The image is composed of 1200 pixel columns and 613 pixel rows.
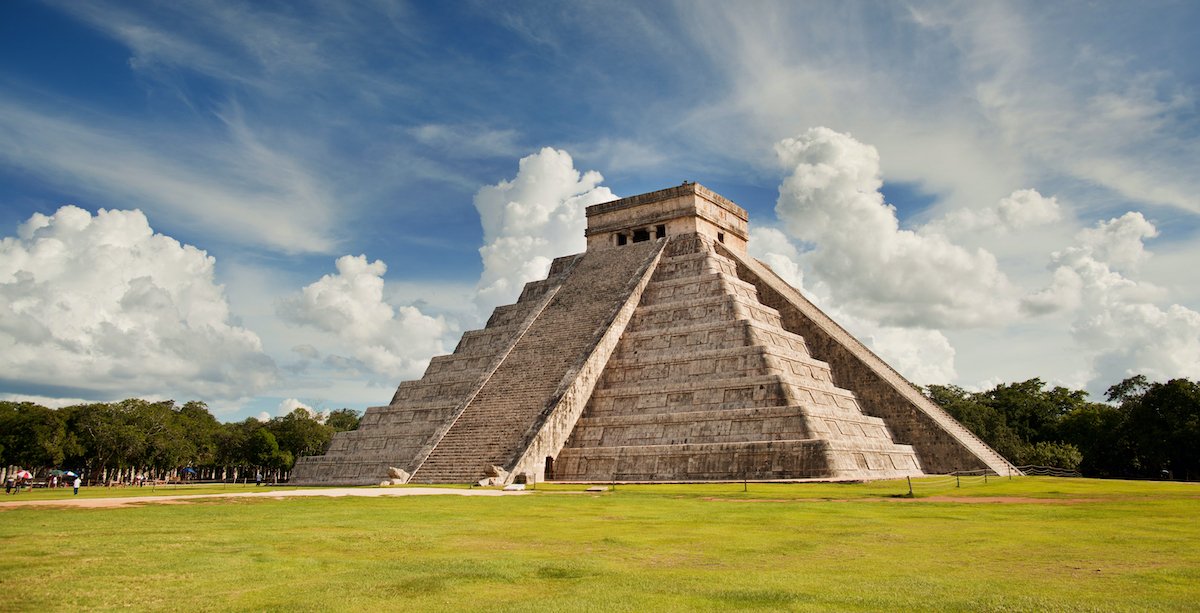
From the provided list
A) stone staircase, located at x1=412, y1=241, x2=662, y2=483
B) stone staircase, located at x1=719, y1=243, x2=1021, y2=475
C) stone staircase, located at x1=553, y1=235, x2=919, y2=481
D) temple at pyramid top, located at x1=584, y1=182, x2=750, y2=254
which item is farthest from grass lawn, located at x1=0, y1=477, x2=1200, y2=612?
temple at pyramid top, located at x1=584, y1=182, x2=750, y2=254

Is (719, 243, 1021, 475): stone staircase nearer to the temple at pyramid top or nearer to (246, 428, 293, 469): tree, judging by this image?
the temple at pyramid top

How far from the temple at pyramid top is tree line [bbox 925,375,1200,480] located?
16490 millimetres

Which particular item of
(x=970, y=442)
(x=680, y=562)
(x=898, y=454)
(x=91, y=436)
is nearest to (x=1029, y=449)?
(x=970, y=442)

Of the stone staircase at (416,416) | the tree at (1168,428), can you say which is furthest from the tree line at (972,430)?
the stone staircase at (416,416)

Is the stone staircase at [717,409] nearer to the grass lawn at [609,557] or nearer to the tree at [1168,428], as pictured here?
the grass lawn at [609,557]

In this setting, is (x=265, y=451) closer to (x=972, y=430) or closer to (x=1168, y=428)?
(x=972, y=430)

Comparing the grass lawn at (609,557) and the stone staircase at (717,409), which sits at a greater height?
the stone staircase at (717,409)

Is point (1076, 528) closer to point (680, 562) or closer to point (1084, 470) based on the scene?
point (680, 562)

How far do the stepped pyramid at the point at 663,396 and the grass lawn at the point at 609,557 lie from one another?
9.72 m

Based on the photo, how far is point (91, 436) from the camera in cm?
5200

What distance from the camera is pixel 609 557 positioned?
27.1 ft

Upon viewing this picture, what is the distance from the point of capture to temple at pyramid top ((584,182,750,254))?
3697cm

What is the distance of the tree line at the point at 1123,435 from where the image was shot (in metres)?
34.5

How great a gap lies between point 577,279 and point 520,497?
19073mm
